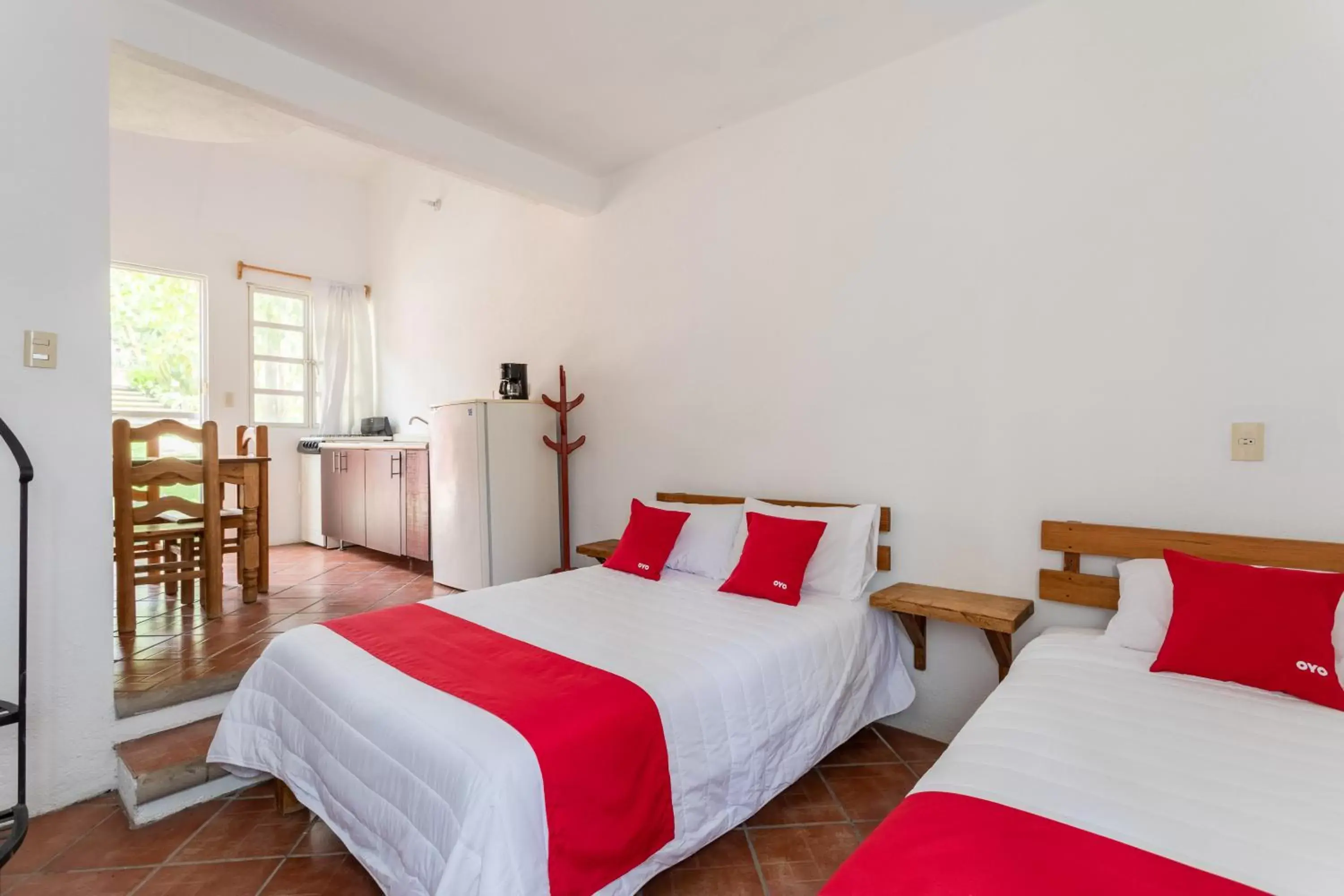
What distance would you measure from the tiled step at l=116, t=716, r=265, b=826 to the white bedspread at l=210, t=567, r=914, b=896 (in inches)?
5.1

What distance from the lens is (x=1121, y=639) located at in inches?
77.3

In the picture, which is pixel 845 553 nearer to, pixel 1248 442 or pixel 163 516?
pixel 1248 442

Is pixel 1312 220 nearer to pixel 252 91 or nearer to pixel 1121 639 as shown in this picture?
pixel 1121 639

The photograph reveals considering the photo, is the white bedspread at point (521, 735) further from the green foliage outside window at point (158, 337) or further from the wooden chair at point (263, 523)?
the green foliage outside window at point (158, 337)

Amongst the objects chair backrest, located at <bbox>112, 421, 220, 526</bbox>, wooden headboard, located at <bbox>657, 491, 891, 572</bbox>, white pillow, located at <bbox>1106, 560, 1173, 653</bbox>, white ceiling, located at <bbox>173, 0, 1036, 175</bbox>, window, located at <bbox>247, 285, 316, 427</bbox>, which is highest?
white ceiling, located at <bbox>173, 0, 1036, 175</bbox>

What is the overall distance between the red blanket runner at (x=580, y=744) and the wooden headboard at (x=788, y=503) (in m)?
1.47

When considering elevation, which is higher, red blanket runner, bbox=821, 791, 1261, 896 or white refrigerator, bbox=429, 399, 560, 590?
white refrigerator, bbox=429, 399, 560, 590

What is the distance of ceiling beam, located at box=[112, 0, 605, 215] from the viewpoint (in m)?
2.33

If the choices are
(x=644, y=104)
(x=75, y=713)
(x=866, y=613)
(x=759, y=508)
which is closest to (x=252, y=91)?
(x=644, y=104)

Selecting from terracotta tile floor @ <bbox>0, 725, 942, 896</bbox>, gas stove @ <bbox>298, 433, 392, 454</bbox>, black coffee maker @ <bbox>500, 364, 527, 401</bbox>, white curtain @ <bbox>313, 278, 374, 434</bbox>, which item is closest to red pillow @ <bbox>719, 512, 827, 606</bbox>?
terracotta tile floor @ <bbox>0, 725, 942, 896</bbox>

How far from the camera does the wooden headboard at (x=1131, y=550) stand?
188cm

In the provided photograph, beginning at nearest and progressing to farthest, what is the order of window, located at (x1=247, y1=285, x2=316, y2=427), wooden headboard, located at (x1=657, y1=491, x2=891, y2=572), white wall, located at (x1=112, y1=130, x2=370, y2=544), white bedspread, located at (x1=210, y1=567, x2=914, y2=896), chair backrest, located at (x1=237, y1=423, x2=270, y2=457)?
white bedspread, located at (x1=210, y1=567, x2=914, y2=896) → wooden headboard, located at (x1=657, y1=491, x2=891, y2=572) → chair backrest, located at (x1=237, y1=423, x2=270, y2=457) → white wall, located at (x1=112, y1=130, x2=370, y2=544) → window, located at (x1=247, y1=285, x2=316, y2=427)

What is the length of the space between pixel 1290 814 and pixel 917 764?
1.47 meters

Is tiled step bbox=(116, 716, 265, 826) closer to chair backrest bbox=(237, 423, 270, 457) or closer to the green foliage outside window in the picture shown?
chair backrest bbox=(237, 423, 270, 457)
